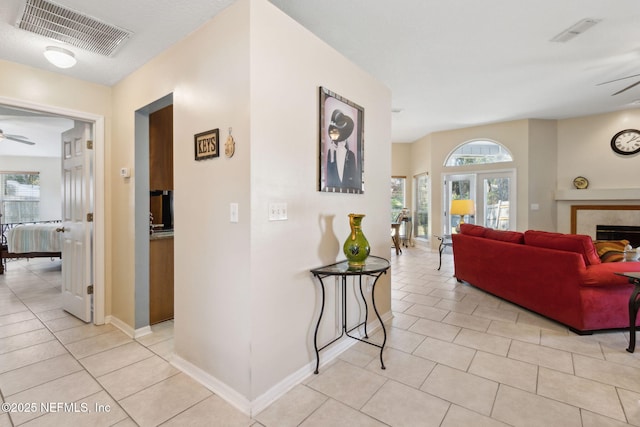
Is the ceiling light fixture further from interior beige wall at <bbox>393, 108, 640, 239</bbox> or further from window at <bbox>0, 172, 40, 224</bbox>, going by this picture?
window at <bbox>0, 172, 40, 224</bbox>

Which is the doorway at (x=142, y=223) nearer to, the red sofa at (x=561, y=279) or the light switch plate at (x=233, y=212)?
the light switch plate at (x=233, y=212)

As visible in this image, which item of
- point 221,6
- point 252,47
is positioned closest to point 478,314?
point 252,47

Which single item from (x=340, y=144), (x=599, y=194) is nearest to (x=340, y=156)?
(x=340, y=144)

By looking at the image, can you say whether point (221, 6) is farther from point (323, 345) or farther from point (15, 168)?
point (15, 168)

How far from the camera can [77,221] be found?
10.6ft

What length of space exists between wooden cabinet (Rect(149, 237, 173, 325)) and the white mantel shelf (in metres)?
7.11

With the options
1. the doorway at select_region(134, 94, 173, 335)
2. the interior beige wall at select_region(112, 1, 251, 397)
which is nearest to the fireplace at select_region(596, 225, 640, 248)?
the interior beige wall at select_region(112, 1, 251, 397)

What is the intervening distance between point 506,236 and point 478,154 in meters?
3.89

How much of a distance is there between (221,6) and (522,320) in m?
Result: 3.88

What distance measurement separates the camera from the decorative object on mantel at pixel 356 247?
2.29m

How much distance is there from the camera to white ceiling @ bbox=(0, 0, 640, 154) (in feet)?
7.14

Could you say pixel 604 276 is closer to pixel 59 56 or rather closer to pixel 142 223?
pixel 142 223

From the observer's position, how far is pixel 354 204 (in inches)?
106

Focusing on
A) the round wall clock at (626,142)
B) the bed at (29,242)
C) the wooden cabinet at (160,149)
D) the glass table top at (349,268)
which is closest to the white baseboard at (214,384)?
the glass table top at (349,268)
